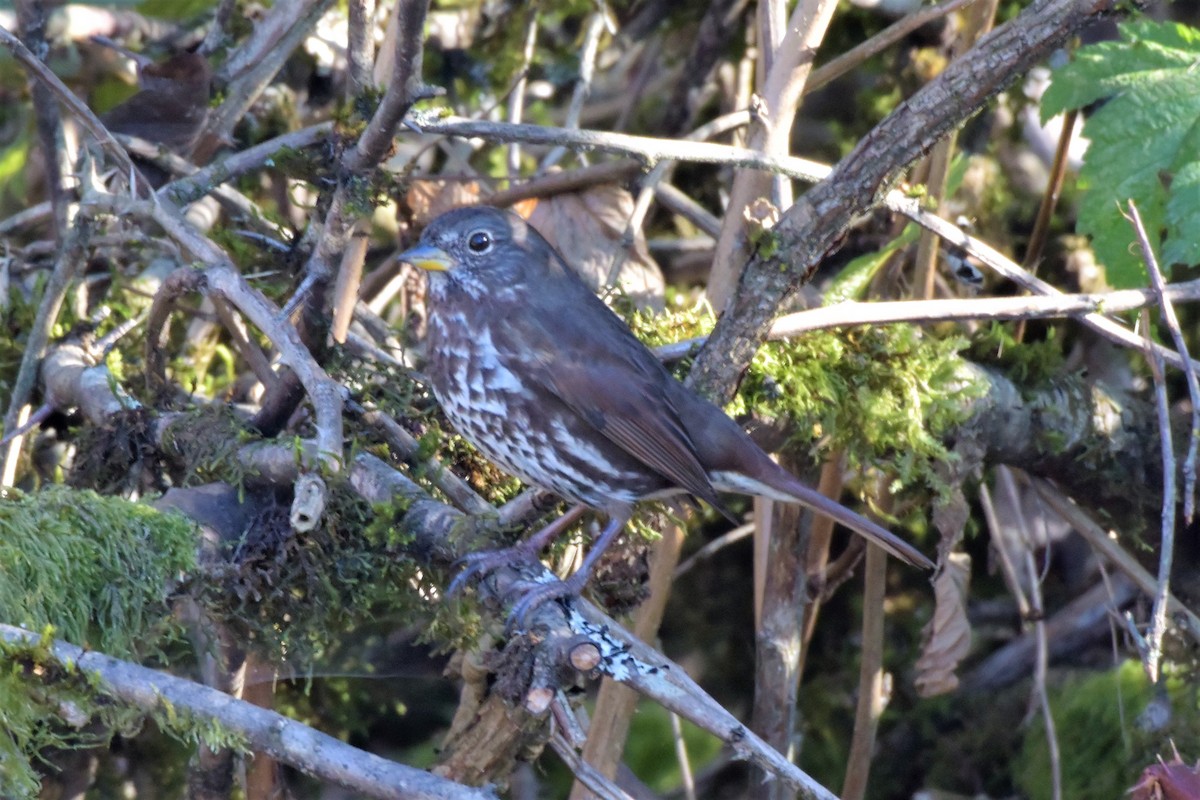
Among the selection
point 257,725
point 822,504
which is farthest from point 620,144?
point 257,725

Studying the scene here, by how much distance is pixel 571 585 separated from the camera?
2.91 meters

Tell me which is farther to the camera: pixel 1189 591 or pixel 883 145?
pixel 1189 591

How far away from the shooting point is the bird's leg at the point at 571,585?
2500mm

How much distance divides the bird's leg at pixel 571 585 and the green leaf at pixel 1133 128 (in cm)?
148

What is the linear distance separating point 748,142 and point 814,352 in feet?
2.13

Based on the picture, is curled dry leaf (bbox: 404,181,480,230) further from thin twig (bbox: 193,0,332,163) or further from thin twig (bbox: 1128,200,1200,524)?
thin twig (bbox: 1128,200,1200,524)

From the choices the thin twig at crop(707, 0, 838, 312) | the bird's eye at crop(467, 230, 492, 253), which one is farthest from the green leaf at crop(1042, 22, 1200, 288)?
the bird's eye at crop(467, 230, 492, 253)

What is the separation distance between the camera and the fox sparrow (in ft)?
10.5

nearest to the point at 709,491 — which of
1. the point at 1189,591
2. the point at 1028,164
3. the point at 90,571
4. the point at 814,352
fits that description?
the point at 814,352

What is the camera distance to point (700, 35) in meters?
4.92

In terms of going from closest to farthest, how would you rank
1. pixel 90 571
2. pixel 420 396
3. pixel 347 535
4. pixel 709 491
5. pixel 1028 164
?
pixel 90 571 → pixel 347 535 → pixel 709 491 → pixel 420 396 → pixel 1028 164

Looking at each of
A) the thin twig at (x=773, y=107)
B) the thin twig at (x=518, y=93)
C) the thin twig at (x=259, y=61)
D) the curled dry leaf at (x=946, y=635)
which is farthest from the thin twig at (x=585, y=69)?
the curled dry leaf at (x=946, y=635)

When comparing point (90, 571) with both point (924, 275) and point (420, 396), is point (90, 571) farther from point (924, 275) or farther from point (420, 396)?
point (924, 275)

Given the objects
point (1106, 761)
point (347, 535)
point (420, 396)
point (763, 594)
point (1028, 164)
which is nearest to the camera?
point (347, 535)
